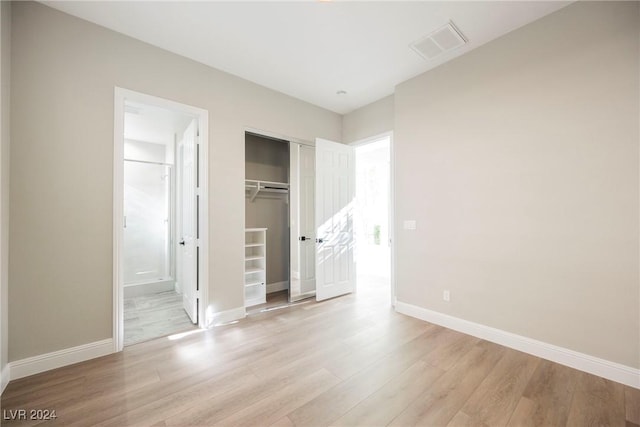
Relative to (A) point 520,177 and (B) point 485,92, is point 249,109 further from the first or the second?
(A) point 520,177

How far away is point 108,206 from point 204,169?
38.8 inches

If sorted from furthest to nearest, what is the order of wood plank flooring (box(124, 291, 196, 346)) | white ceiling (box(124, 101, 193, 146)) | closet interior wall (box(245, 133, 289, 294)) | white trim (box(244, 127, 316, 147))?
1. closet interior wall (box(245, 133, 289, 294))
2. white ceiling (box(124, 101, 193, 146))
3. white trim (box(244, 127, 316, 147))
4. wood plank flooring (box(124, 291, 196, 346))

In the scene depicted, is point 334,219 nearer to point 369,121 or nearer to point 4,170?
point 369,121

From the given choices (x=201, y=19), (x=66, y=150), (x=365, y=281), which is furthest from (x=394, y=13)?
(x=365, y=281)

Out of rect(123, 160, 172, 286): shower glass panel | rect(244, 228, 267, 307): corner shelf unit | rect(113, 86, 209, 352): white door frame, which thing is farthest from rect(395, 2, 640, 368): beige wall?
rect(123, 160, 172, 286): shower glass panel

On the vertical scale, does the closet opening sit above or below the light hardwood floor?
above

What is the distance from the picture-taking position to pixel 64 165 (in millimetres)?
2268

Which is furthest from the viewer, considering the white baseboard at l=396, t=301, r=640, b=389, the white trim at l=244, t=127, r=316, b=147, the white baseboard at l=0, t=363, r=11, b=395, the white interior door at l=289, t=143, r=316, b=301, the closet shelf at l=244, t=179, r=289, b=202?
the closet shelf at l=244, t=179, r=289, b=202

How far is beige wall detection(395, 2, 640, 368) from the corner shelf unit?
2215 millimetres

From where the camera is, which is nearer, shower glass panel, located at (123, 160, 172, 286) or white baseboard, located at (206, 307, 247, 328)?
white baseboard, located at (206, 307, 247, 328)

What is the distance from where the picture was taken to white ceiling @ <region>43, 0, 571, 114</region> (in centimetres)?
222

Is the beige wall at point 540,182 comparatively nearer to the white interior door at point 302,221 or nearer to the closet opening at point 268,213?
the white interior door at point 302,221

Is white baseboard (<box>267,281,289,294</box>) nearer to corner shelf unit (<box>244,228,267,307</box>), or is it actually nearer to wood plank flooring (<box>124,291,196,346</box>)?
corner shelf unit (<box>244,228,267,307</box>)

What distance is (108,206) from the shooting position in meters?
2.45
